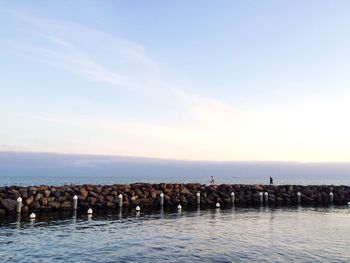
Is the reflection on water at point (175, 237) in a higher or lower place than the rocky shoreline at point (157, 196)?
lower

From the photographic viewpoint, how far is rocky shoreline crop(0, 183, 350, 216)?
36.8 metres

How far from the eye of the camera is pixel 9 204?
1361 inches

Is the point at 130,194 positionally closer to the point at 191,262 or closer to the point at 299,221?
the point at 299,221

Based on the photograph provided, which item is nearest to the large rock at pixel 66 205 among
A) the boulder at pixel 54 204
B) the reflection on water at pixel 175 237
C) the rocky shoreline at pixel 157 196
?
the rocky shoreline at pixel 157 196

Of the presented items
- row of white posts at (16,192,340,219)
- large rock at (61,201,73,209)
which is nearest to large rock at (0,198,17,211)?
row of white posts at (16,192,340,219)

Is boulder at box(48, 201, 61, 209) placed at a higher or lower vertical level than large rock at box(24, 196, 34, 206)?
lower

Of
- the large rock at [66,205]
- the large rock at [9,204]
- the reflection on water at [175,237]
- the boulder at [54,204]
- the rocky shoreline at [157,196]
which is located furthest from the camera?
the large rock at [66,205]

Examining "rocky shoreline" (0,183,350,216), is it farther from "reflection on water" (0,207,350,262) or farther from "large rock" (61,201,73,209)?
"reflection on water" (0,207,350,262)

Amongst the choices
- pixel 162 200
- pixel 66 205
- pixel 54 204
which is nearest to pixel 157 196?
pixel 162 200

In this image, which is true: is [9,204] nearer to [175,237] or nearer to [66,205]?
[66,205]

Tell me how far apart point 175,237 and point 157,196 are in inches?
697

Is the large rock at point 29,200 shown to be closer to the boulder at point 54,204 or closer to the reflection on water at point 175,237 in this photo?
the boulder at point 54,204

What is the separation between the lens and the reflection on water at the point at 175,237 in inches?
818

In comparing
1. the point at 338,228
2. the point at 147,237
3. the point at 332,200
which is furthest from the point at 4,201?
the point at 332,200
